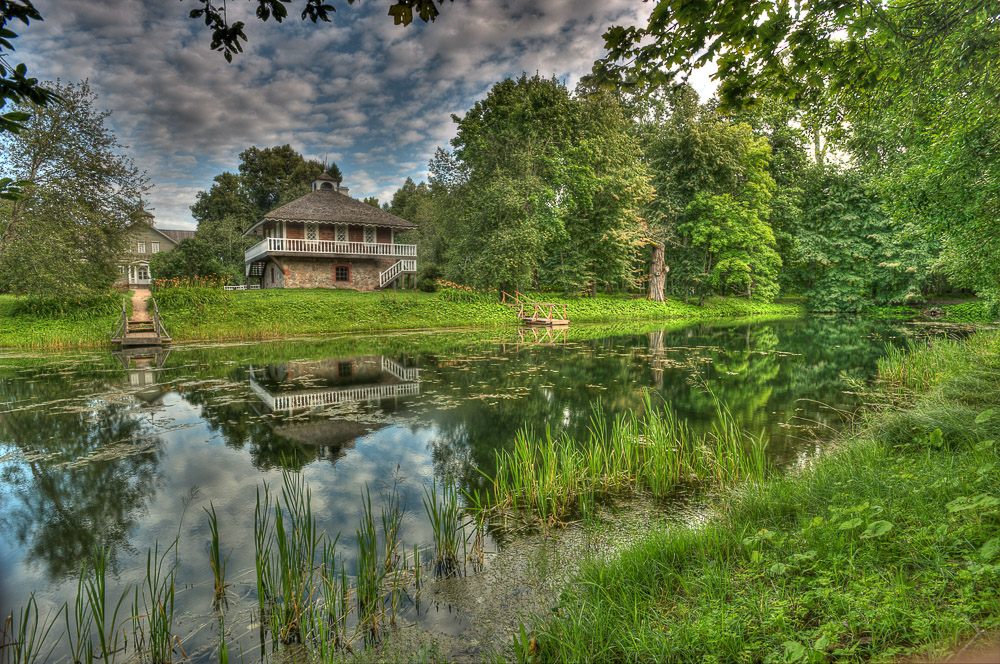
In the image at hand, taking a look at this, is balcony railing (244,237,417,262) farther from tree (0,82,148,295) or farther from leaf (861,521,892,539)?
leaf (861,521,892,539)

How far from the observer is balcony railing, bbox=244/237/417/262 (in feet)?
97.4

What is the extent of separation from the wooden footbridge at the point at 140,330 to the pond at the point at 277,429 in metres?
1.67

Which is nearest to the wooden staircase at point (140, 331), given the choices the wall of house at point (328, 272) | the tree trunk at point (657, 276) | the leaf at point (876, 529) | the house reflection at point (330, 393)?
the house reflection at point (330, 393)

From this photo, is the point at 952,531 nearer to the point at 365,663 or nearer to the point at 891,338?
the point at 365,663

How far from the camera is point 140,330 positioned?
19.7 metres

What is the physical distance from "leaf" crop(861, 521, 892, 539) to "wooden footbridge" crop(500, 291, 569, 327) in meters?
25.5

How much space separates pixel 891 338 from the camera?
1888 cm

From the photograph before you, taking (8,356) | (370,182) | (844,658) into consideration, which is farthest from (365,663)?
(370,182)

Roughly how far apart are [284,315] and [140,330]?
5889mm

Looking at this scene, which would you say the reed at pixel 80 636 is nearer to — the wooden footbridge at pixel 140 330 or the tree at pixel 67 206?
the wooden footbridge at pixel 140 330

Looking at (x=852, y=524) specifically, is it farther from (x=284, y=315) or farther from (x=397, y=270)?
(x=397, y=270)

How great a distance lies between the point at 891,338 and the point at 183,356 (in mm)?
26497

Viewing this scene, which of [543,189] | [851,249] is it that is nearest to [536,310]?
[543,189]

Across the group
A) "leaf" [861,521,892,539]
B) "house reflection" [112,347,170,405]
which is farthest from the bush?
"leaf" [861,521,892,539]
